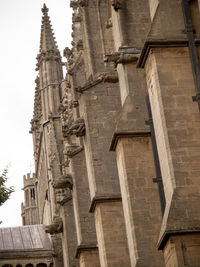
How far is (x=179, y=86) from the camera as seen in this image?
18.2 metres

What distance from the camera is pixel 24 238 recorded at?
4456cm

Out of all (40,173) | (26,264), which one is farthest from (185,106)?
(40,173)

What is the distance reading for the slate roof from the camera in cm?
4303

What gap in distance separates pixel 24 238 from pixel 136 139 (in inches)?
946

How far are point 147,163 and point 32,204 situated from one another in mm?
53644

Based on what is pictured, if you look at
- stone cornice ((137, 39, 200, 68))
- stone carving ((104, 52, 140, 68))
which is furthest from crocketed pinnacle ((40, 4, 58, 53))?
stone cornice ((137, 39, 200, 68))

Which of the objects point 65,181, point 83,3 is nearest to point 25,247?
point 65,181

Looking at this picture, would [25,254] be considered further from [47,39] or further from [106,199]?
[106,199]

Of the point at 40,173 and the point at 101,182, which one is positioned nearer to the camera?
the point at 101,182

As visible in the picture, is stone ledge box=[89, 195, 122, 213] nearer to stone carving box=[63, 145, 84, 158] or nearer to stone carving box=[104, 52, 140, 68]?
stone carving box=[104, 52, 140, 68]

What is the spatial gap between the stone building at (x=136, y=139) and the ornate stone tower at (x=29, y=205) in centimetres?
3501

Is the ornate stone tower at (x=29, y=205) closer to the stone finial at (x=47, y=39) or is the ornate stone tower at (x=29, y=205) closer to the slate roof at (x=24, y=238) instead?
the slate roof at (x=24, y=238)

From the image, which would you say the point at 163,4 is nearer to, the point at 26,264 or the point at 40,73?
the point at 26,264

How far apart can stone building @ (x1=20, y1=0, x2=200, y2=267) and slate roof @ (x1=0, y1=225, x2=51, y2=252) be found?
914 centimetres
